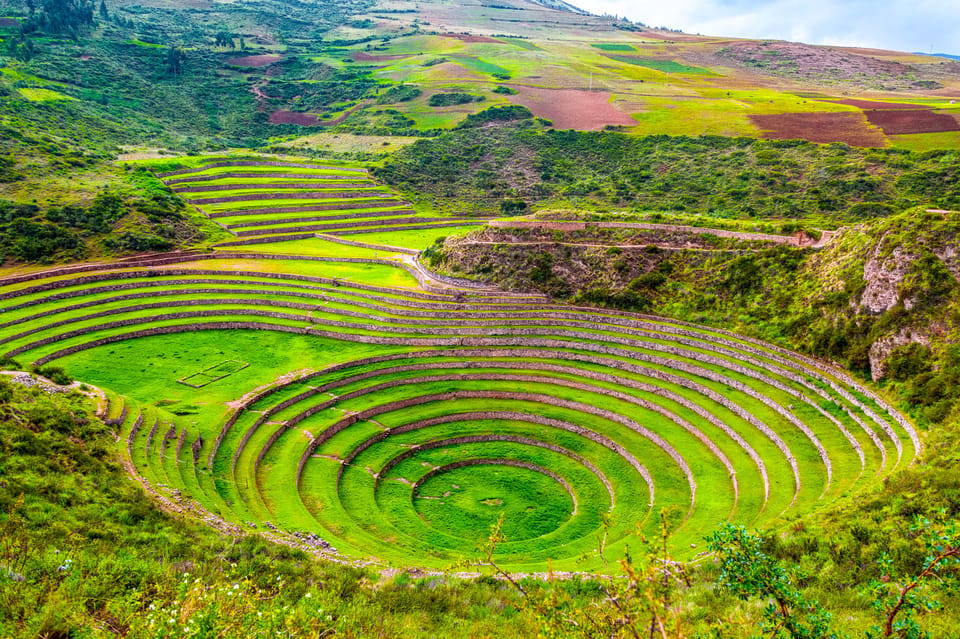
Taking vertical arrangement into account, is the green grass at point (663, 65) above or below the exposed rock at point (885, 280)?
above

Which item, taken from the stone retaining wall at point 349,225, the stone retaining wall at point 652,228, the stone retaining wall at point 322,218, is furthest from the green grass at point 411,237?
the stone retaining wall at point 652,228

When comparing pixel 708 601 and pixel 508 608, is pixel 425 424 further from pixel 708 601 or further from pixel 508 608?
pixel 708 601

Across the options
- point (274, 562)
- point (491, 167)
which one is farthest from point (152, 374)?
point (491, 167)

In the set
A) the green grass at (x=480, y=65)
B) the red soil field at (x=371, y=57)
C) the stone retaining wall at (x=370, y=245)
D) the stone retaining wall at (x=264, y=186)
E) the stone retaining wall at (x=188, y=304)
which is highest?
the red soil field at (x=371, y=57)

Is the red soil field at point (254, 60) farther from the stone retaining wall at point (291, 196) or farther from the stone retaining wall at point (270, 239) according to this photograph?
the stone retaining wall at point (270, 239)

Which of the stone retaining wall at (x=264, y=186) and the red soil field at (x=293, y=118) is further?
the red soil field at (x=293, y=118)

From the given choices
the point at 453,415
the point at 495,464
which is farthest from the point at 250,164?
the point at 495,464

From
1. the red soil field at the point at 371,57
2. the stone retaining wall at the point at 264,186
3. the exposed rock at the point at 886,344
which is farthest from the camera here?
the red soil field at the point at 371,57
